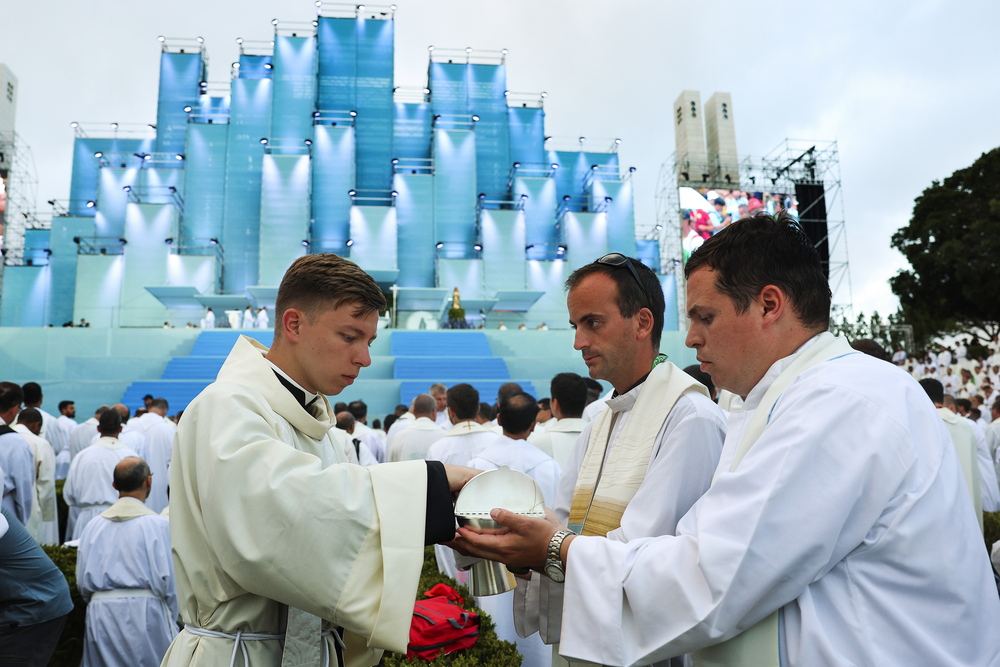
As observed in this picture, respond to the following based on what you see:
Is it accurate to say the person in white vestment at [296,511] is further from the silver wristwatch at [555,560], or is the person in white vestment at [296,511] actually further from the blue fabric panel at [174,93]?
the blue fabric panel at [174,93]

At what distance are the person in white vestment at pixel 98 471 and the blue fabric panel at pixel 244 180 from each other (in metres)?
27.8

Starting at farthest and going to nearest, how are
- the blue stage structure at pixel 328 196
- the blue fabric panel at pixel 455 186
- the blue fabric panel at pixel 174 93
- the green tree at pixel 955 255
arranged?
the blue fabric panel at pixel 174 93, the blue fabric panel at pixel 455 186, the blue stage structure at pixel 328 196, the green tree at pixel 955 255

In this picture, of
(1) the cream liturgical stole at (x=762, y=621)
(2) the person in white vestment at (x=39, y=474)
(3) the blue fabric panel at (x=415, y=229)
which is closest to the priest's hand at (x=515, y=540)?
(1) the cream liturgical stole at (x=762, y=621)

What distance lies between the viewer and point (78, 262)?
33.2m

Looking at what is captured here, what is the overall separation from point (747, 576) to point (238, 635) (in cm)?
134

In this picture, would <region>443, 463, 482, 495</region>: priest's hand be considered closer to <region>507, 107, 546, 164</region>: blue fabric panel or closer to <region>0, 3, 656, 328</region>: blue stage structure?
<region>0, 3, 656, 328</region>: blue stage structure

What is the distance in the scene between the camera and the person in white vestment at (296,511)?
187cm

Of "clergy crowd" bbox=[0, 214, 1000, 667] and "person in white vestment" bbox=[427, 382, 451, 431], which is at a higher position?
"person in white vestment" bbox=[427, 382, 451, 431]

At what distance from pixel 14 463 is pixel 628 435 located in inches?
242

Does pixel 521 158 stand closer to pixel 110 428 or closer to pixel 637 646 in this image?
pixel 110 428

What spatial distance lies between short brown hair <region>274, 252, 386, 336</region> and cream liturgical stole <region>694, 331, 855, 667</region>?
118 cm

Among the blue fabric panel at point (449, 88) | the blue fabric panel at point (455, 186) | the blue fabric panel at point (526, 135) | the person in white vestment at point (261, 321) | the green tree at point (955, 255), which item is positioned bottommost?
the person in white vestment at point (261, 321)

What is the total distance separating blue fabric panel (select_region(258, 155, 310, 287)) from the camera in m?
34.2

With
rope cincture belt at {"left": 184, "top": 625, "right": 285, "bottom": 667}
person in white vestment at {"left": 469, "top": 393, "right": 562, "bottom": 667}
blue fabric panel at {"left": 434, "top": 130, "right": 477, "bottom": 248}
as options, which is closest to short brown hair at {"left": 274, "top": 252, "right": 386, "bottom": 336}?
rope cincture belt at {"left": 184, "top": 625, "right": 285, "bottom": 667}
